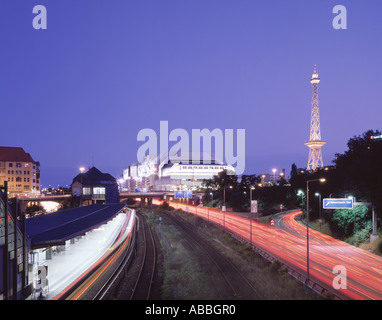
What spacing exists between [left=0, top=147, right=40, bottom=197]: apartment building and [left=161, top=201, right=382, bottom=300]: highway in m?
102

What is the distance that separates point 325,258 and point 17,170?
127 metres

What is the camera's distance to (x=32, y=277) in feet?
77.0

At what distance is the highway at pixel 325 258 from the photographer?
2527 cm

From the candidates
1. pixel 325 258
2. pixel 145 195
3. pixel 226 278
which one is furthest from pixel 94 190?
pixel 226 278

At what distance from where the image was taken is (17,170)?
133 meters

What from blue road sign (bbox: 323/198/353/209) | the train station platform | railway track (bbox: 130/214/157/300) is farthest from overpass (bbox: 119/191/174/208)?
blue road sign (bbox: 323/198/353/209)

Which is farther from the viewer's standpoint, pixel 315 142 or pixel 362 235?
pixel 315 142

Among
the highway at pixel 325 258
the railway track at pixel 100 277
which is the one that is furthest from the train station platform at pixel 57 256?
the highway at pixel 325 258

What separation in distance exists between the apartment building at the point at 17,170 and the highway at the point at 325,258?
10211 cm

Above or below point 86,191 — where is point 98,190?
above

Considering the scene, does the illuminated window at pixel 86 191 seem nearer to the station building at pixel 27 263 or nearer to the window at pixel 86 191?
the window at pixel 86 191

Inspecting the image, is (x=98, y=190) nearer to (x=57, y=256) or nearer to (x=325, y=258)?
(x=57, y=256)
